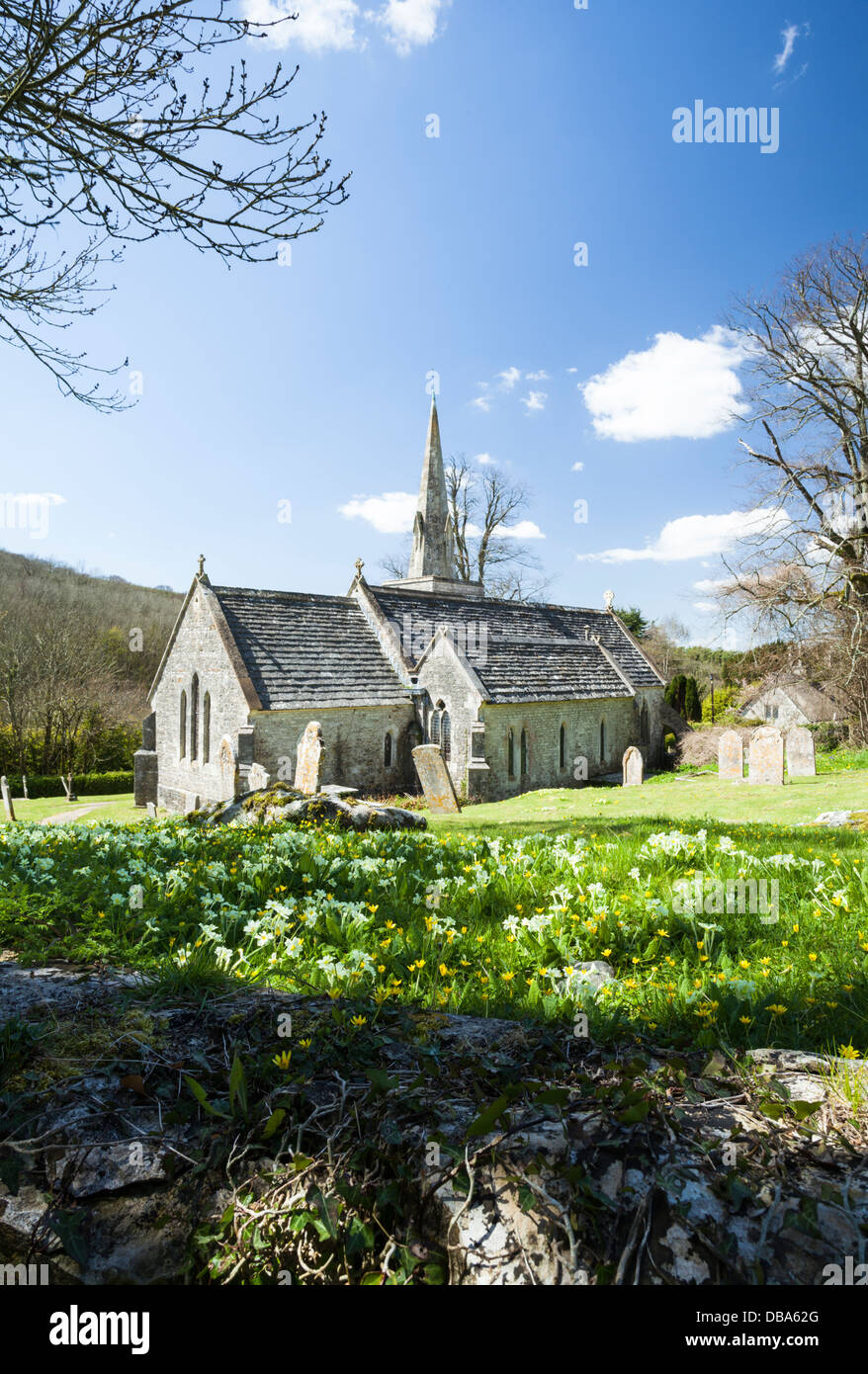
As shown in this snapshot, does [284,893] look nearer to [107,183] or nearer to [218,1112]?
[218,1112]

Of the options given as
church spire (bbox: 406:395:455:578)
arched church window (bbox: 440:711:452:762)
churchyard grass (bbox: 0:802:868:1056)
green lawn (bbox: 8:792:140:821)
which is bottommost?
green lawn (bbox: 8:792:140:821)

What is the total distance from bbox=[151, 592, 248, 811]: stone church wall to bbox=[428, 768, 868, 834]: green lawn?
7.94 meters

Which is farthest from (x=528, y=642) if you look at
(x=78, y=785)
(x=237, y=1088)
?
(x=237, y=1088)

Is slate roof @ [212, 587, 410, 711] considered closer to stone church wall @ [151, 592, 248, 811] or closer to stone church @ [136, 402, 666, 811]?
stone church @ [136, 402, 666, 811]

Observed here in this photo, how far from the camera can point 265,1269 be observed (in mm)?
2246

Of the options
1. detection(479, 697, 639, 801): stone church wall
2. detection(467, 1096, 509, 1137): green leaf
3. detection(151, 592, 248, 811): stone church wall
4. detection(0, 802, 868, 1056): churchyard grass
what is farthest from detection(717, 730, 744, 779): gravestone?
detection(467, 1096, 509, 1137): green leaf

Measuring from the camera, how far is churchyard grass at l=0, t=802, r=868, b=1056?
3625mm

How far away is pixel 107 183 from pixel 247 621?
18.5 meters

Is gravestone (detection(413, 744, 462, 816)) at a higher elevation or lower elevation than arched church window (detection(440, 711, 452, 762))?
lower

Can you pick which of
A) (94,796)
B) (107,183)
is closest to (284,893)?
(107,183)

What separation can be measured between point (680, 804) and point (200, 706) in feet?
49.0

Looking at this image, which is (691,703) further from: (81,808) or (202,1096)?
(202,1096)

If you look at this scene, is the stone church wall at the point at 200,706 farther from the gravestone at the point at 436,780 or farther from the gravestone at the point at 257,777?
the gravestone at the point at 436,780

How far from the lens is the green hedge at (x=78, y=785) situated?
3123 cm
